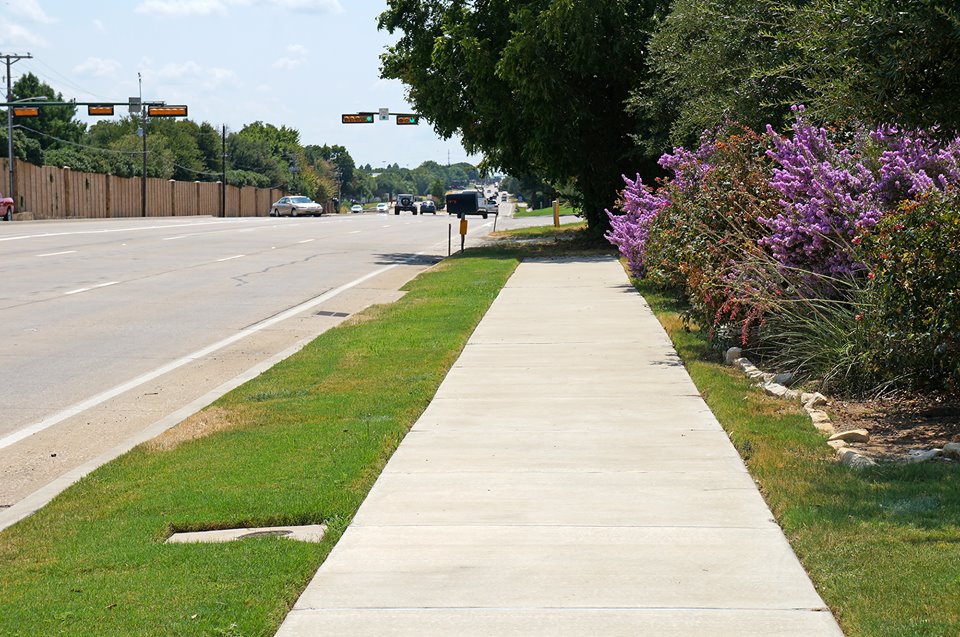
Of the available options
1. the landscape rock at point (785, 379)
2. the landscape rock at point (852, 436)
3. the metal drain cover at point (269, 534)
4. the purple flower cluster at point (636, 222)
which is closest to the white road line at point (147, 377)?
the metal drain cover at point (269, 534)

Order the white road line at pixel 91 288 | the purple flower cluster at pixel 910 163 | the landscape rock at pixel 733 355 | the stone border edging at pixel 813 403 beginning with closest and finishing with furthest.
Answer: the stone border edging at pixel 813 403
the purple flower cluster at pixel 910 163
the landscape rock at pixel 733 355
the white road line at pixel 91 288

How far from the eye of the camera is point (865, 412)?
9.61 m

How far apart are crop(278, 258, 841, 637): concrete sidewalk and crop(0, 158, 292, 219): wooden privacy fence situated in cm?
5552

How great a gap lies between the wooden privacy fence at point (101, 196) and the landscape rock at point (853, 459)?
5736cm

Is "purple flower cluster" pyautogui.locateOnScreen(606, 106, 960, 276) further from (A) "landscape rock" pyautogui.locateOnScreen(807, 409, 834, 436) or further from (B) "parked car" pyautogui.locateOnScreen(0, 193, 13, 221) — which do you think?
(B) "parked car" pyautogui.locateOnScreen(0, 193, 13, 221)

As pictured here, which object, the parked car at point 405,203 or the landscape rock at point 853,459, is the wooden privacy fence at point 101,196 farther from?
the landscape rock at point 853,459

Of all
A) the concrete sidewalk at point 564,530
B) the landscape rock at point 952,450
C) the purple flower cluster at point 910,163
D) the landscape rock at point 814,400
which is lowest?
the concrete sidewalk at point 564,530

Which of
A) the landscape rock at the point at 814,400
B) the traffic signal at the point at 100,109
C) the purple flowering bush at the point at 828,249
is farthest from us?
the traffic signal at the point at 100,109

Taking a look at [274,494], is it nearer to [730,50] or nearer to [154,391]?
[154,391]

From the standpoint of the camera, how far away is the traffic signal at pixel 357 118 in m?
62.2

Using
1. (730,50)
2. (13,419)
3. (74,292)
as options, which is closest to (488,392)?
(13,419)

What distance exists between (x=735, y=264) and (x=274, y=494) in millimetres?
6180

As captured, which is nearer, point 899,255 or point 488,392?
point 899,255

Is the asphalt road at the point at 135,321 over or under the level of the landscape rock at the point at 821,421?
under
